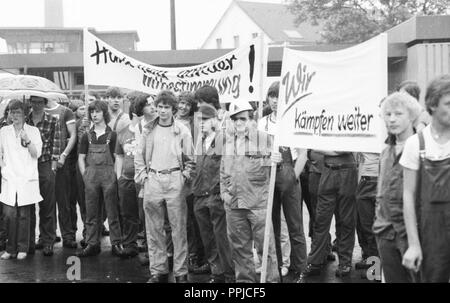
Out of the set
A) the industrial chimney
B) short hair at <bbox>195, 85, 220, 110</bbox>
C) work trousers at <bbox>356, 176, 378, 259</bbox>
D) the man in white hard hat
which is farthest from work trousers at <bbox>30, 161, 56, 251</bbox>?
the industrial chimney

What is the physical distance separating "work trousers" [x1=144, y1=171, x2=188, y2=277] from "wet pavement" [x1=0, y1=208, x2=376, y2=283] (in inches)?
13.8

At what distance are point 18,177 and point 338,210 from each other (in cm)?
405

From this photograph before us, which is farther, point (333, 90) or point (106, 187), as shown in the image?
point (106, 187)

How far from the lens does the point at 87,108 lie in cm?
809

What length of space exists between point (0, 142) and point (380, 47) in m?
5.28

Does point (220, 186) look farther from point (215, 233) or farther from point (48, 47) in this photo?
point (48, 47)

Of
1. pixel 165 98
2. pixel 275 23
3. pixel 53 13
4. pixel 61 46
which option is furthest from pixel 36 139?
pixel 275 23

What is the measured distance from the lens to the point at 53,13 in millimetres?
55688

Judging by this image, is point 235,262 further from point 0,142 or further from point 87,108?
point 0,142

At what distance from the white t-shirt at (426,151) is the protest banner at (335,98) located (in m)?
0.93

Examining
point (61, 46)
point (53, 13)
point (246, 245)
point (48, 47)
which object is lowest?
point (246, 245)

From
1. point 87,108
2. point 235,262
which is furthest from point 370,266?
point 87,108
